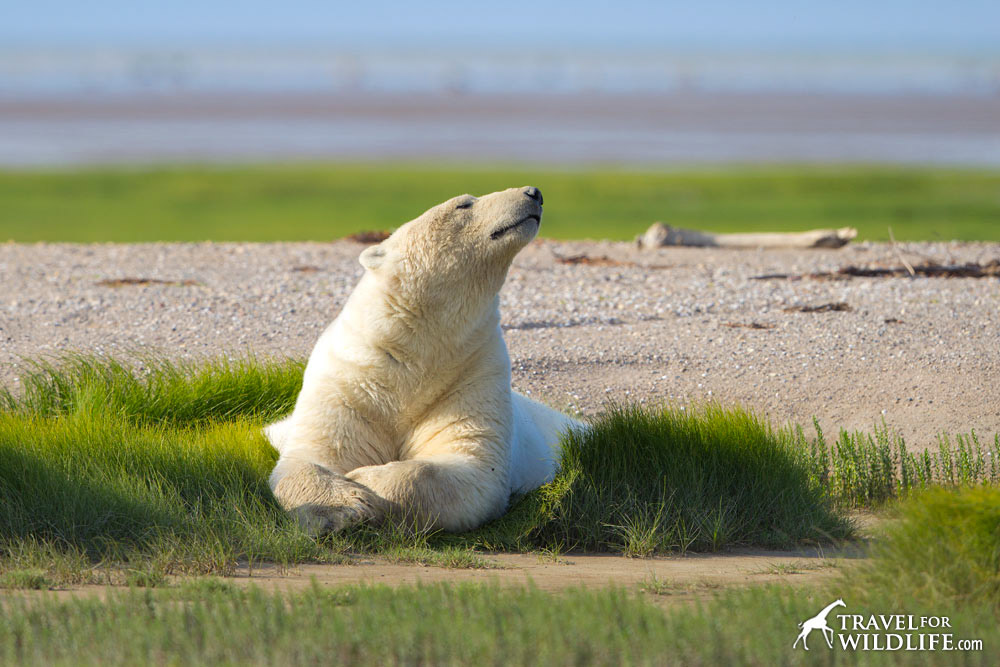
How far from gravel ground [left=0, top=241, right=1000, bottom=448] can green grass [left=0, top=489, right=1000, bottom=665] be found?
2.95m

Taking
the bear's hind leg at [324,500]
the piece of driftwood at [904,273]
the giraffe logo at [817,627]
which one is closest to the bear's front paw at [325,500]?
the bear's hind leg at [324,500]

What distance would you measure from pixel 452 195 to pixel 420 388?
27763mm

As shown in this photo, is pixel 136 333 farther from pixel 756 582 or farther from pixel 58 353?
pixel 756 582

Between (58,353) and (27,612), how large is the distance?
14.1ft

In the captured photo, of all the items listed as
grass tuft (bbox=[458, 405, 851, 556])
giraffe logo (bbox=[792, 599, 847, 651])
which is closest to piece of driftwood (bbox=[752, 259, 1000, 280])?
grass tuft (bbox=[458, 405, 851, 556])

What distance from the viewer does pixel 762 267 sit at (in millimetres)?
12195

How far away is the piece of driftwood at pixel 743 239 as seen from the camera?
1345 centimetres

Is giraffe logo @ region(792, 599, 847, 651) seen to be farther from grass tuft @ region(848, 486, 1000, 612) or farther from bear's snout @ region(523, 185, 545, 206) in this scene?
bear's snout @ region(523, 185, 545, 206)

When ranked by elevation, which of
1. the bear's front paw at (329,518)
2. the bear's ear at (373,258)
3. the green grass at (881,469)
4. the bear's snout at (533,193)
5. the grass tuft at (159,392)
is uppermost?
the bear's snout at (533,193)

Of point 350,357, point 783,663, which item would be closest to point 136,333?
point 350,357

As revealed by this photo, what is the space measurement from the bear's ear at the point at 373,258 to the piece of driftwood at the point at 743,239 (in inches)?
321

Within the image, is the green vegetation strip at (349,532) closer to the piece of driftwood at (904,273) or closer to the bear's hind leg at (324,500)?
the bear's hind leg at (324,500)

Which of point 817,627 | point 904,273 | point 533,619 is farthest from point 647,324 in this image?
point 533,619

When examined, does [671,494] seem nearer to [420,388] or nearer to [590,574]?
[590,574]
